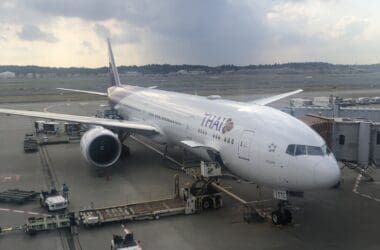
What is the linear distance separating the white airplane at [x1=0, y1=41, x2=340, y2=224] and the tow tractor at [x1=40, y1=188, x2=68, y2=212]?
426 cm

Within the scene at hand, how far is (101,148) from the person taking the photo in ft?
70.8

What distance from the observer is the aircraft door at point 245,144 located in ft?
48.4

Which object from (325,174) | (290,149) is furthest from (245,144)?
(325,174)

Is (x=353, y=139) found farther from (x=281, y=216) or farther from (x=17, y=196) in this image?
(x=17, y=196)

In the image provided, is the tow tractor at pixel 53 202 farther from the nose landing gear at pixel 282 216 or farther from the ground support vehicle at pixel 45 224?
the nose landing gear at pixel 282 216

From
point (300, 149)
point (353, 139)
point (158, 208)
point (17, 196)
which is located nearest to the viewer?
point (300, 149)

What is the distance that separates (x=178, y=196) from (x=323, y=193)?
6.17 m

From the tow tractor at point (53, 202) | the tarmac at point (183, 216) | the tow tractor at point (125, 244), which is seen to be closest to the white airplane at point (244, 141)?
the tarmac at point (183, 216)

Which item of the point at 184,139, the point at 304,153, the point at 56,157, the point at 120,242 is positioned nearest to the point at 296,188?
the point at 304,153

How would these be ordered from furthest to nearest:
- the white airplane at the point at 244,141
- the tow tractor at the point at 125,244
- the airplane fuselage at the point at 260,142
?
the white airplane at the point at 244,141
the airplane fuselage at the point at 260,142
the tow tractor at the point at 125,244

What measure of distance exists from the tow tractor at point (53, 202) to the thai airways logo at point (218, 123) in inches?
251

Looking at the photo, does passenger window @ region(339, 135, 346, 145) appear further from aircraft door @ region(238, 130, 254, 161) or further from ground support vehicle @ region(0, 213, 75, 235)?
ground support vehicle @ region(0, 213, 75, 235)

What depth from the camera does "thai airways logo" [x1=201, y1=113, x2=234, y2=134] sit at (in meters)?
16.4

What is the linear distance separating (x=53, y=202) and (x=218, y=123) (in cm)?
697
